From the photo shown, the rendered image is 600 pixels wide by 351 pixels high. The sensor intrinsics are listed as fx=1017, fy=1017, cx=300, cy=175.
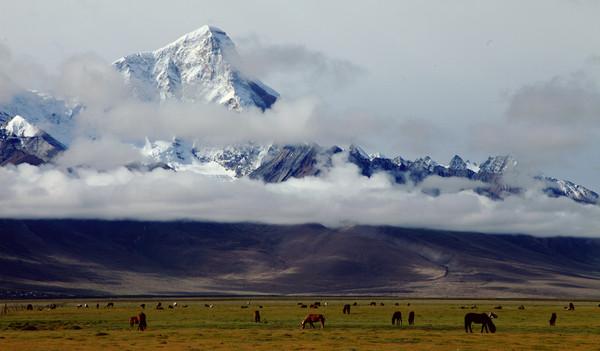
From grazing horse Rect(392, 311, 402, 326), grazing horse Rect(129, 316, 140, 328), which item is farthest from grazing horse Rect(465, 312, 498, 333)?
grazing horse Rect(129, 316, 140, 328)

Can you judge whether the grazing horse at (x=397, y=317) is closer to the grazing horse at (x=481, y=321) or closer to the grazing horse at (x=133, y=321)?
the grazing horse at (x=481, y=321)

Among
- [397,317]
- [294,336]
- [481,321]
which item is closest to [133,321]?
[294,336]

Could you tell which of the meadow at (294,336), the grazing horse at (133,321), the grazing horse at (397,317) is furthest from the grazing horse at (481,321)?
the grazing horse at (133,321)

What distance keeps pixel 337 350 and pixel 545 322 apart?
50.2 meters

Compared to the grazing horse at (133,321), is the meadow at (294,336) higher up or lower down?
lower down

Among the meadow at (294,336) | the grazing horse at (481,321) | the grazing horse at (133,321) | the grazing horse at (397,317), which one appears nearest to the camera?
the meadow at (294,336)

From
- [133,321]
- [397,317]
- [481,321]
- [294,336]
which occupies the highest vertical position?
[481,321]

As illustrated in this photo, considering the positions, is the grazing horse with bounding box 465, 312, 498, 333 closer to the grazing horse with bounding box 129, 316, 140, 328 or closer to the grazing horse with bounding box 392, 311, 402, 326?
the grazing horse with bounding box 392, 311, 402, 326

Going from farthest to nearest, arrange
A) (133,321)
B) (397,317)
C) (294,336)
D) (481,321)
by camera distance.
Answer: (397,317)
(133,321)
(481,321)
(294,336)

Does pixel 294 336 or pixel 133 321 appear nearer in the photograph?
pixel 294 336

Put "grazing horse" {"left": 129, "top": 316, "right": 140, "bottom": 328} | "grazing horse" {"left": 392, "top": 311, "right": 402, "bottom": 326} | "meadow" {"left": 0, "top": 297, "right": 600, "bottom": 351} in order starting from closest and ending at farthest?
1. "meadow" {"left": 0, "top": 297, "right": 600, "bottom": 351}
2. "grazing horse" {"left": 129, "top": 316, "right": 140, "bottom": 328}
3. "grazing horse" {"left": 392, "top": 311, "right": 402, "bottom": 326}

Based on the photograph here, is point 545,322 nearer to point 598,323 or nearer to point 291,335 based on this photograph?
point 598,323

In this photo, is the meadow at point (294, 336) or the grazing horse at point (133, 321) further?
the grazing horse at point (133, 321)

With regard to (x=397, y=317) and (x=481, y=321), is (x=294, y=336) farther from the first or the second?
(x=397, y=317)
